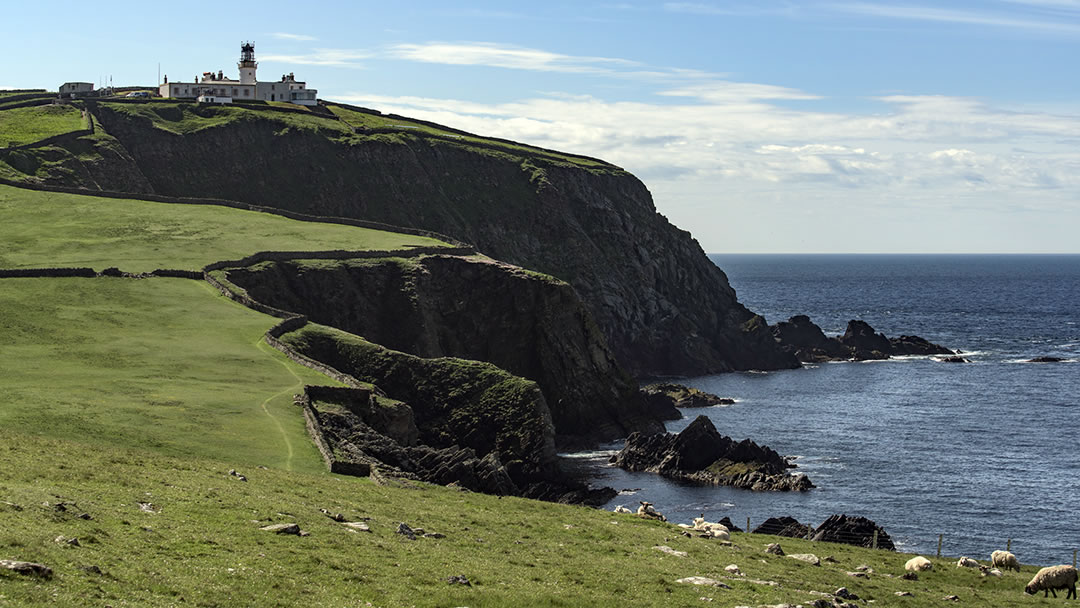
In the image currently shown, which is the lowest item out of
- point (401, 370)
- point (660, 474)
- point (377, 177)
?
point (660, 474)

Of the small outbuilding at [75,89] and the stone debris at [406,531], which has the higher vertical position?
the small outbuilding at [75,89]

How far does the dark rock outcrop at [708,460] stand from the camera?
89.4m

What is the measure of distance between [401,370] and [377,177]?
302 feet

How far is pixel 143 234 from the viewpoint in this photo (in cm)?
11950

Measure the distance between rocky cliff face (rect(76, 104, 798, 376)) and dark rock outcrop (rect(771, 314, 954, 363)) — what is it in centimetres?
700

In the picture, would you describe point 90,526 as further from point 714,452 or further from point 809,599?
point 714,452

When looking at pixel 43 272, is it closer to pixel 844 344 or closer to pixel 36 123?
pixel 36 123

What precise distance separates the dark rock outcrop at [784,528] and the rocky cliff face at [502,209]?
88392 mm

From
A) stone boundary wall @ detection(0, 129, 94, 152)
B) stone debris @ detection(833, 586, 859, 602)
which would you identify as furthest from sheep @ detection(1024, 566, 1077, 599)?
stone boundary wall @ detection(0, 129, 94, 152)

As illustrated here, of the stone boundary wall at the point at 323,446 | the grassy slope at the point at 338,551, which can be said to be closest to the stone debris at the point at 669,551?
the grassy slope at the point at 338,551

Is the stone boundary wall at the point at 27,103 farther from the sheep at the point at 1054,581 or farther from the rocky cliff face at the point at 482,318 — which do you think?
the sheep at the point at 1054,581

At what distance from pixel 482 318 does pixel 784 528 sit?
2356 inches

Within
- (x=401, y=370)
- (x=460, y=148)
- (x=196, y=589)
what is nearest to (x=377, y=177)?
(x=460, y=148)

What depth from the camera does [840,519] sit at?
214 feet
